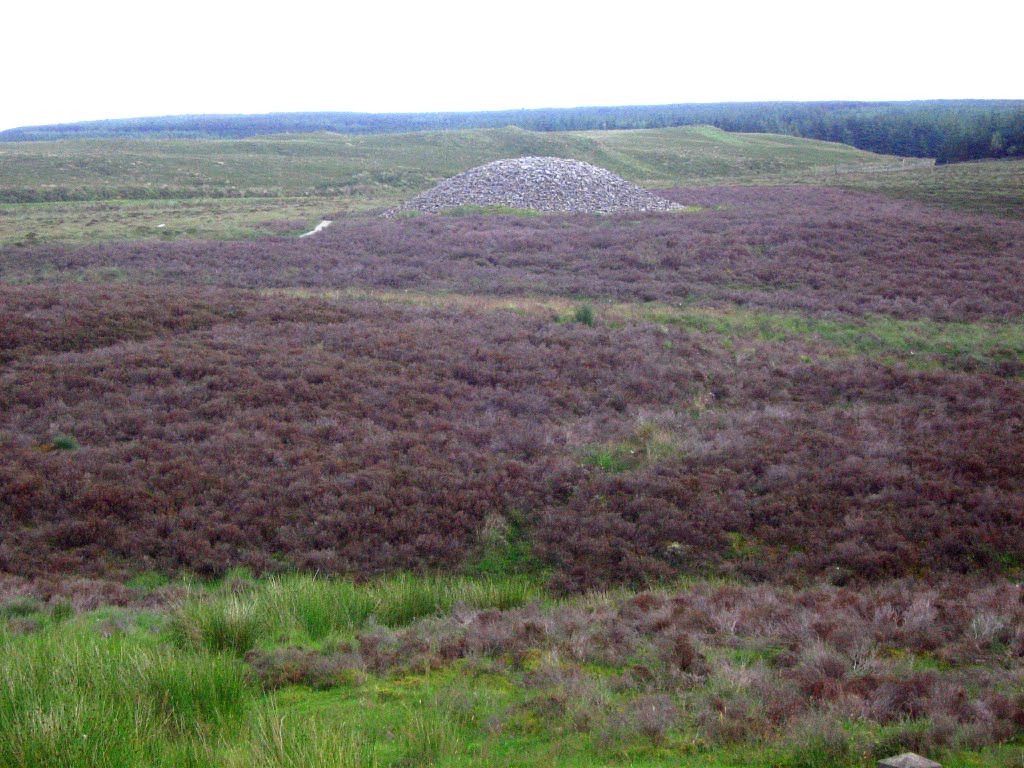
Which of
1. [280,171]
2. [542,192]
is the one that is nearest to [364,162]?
[280,171]

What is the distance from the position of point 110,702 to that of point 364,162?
92.2m

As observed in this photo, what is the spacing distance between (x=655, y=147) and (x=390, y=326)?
90060 millimetres

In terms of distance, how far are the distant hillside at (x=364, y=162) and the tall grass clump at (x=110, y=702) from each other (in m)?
62.0

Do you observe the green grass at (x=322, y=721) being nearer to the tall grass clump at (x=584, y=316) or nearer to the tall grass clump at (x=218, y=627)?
the tall grass clump at (x=218, y=627)

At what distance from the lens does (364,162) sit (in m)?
91.9

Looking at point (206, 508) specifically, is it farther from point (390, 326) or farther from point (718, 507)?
point (390, 326)

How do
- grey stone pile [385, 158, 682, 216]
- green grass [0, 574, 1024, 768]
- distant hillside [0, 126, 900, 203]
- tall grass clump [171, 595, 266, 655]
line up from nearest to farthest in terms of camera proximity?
green grass [0, 574, 1024, 768], tall grass clump [171, 595, 266, 655], grey stone pile [385, 158, 682, 216], distant hillside [0, 126, 900, 203]

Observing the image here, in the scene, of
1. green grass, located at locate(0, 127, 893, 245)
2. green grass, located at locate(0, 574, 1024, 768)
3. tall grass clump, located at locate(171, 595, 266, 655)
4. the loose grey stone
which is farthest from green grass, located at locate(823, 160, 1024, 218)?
tall grass clump, located at locate(171, 595, 266, 655)

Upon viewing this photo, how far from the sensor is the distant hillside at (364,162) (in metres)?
Result: 73.2

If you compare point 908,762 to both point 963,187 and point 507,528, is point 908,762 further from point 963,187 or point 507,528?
point 963,187

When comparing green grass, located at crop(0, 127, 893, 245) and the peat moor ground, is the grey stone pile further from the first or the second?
the peat moor ground

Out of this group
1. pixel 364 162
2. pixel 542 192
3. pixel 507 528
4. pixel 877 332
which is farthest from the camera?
pixel 364 162

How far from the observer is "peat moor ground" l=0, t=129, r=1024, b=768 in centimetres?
504

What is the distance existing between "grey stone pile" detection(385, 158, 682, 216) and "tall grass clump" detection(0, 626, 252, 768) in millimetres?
44073
